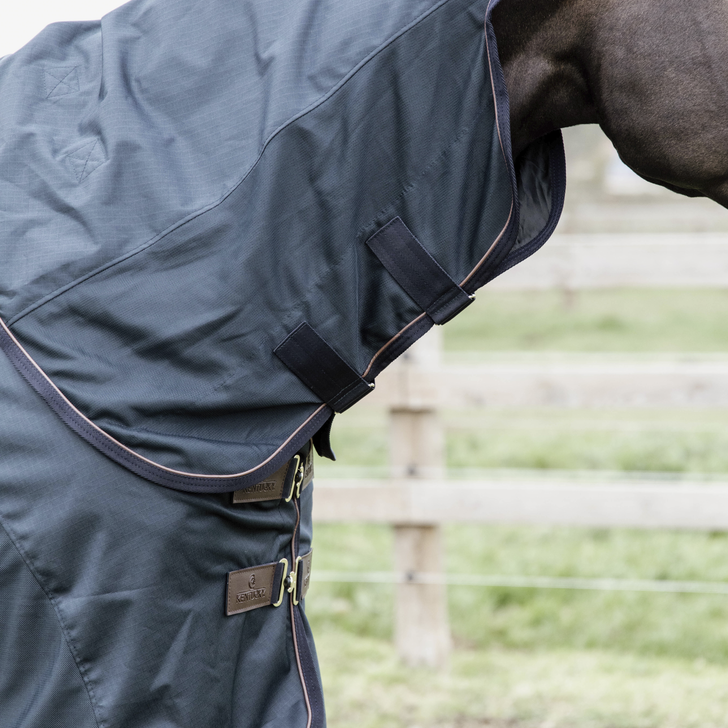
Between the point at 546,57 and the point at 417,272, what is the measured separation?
353mm

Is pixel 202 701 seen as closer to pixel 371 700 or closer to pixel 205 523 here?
pixel 205 523

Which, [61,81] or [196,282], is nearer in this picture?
[196,282]

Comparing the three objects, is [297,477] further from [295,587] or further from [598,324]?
[598,324]

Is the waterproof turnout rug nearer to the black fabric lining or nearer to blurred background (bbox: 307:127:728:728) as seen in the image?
the black fabric lining

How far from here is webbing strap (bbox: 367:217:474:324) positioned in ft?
3.78

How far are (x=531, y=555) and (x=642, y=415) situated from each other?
2.97m

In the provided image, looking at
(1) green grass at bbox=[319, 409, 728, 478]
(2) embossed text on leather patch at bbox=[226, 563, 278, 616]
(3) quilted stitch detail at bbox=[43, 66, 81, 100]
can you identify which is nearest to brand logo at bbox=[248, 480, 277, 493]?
(2) embossed text on leather patch at bbox=[226, 563, 278, 616]

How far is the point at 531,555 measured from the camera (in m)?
3.64

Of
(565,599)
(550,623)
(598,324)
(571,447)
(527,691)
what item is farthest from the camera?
(598,324)

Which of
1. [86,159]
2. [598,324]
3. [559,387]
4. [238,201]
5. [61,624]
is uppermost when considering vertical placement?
[86,159]

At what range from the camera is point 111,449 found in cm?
106

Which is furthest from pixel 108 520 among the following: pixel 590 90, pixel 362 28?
pixel 590 90

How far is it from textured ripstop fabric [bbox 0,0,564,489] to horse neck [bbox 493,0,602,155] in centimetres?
9

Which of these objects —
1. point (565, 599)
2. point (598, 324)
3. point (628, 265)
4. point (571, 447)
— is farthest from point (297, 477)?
point (598, 324)
